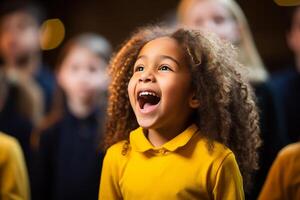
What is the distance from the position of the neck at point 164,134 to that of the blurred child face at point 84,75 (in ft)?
1.53

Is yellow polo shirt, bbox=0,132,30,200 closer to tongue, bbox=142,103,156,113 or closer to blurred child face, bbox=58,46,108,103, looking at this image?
blurred child face, bbox=58,46,108,103

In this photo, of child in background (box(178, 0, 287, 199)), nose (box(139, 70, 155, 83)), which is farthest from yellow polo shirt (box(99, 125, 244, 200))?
child in background (box(178, 0, 287, 199))

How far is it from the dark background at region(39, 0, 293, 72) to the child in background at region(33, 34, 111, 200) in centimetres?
9

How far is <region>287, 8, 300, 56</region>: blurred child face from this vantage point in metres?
1.35

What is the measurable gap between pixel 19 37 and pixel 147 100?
42.6 inches

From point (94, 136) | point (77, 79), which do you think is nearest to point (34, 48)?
point (77, 79)

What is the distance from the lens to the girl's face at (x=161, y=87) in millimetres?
928

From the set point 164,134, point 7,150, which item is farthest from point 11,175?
point 164,134

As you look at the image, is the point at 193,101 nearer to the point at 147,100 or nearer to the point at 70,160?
the point at 147,100

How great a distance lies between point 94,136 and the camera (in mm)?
1352

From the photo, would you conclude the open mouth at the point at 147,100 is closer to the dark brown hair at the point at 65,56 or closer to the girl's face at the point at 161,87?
the girl's face at the point at 161,87

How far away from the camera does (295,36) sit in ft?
4.53

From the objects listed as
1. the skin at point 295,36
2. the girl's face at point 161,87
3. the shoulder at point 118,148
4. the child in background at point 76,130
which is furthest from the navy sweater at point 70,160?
the skin at point 295,36

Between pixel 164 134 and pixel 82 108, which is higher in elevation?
pixel 164 134
